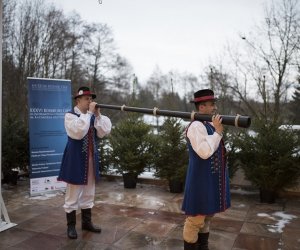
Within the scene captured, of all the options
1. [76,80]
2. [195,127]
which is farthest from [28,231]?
[76,80]

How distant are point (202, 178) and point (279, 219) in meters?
2.30

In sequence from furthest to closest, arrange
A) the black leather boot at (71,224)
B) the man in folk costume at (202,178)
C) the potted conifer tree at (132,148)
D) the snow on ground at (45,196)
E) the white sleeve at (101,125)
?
the potted conifer tree at (132,148)
the snow on ground at (45,196)
the white sleeve at (101,125)
the black leather boot at (71,224)
the man in folk costume at (202,178)

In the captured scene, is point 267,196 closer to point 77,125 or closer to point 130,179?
point 130,179

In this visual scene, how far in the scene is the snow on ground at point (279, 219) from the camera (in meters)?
4.31

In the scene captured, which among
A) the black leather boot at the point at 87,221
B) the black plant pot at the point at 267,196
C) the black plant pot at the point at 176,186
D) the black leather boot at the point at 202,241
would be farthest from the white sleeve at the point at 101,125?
the black plant pot at the point at 267,196

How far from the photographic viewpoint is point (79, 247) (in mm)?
3695

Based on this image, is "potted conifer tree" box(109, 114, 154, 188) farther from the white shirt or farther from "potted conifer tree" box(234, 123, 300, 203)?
the white shirt

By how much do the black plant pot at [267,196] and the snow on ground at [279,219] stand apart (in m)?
0.60

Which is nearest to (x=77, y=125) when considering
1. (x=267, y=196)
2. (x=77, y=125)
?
(x=77, y=125)

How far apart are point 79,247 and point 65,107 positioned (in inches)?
138

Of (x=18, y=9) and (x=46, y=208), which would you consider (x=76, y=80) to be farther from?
(x=46, y=208)

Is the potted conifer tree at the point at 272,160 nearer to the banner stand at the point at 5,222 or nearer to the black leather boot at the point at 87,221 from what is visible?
the black leather boot at the point at 87,221

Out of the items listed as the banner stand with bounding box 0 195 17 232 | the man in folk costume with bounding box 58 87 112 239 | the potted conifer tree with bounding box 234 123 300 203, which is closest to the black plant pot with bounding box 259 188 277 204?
the potted conifer tree with bounding box 234 123 300 203

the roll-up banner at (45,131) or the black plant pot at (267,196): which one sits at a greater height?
the roll-up banner at (45,131)
